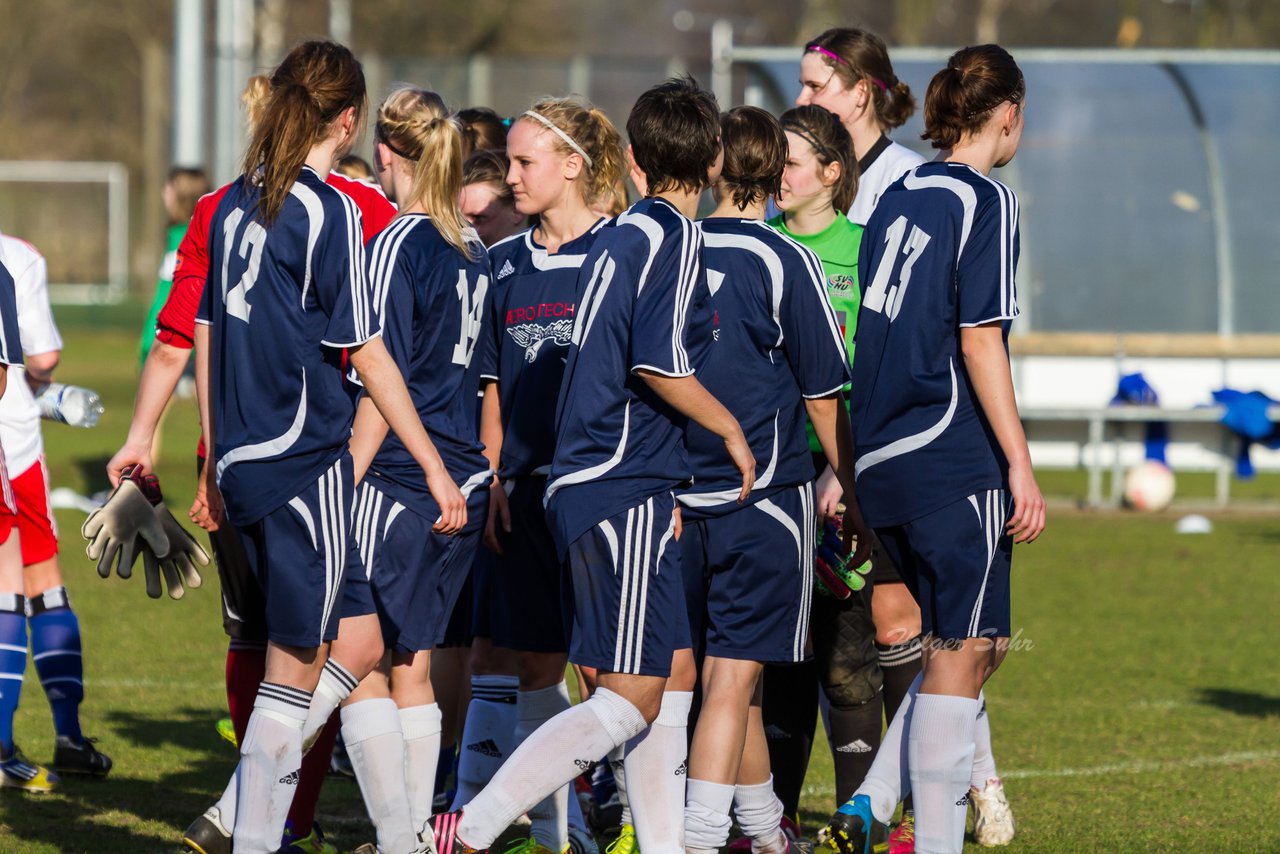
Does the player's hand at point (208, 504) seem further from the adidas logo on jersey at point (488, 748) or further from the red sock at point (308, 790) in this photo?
the adidas logo on jersey at point (488, 748)

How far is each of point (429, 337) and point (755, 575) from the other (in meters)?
1.05

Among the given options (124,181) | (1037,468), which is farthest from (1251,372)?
(124,181)

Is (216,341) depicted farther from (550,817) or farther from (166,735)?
(166,735)

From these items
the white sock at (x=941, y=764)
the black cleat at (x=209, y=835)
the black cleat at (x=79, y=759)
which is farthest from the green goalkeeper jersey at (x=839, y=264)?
the black cleat at (x=79, y=759)

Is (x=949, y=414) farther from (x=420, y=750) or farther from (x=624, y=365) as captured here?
(x=420, y=750)

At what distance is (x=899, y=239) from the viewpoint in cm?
428

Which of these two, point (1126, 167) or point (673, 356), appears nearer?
point (673, 356)

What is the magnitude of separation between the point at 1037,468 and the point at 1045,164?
2.76 metres

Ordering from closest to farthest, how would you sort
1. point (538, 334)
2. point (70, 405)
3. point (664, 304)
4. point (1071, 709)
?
point (664, 304) → point (538, 334) → point (70, 405) → point (1071, 709)

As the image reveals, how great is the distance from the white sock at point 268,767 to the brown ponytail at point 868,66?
255 centimetres

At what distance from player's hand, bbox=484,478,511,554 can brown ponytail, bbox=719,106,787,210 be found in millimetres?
1034

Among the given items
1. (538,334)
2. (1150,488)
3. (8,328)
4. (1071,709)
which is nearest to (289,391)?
(538,334)

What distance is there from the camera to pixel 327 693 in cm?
431

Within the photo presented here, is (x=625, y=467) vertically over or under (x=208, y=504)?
over
